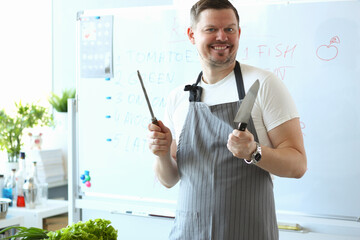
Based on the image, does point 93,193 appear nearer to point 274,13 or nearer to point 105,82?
point 105,82

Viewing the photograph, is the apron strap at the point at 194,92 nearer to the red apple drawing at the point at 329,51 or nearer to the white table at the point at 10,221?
the red apple drawing at the point at 329,51

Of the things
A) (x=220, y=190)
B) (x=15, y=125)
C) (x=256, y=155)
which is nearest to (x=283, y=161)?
(x=256, y=155)

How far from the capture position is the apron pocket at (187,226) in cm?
125

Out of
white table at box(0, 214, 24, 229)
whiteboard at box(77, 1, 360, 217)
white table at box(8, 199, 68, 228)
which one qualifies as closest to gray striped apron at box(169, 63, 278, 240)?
whiteboard at box(77, 1, 360, 217)

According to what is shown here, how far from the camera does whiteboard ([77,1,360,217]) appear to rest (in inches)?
74.8

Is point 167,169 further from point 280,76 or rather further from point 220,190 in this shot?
point 280,76

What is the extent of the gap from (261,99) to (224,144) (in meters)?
0.16

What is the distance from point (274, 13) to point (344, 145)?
2.12 ft

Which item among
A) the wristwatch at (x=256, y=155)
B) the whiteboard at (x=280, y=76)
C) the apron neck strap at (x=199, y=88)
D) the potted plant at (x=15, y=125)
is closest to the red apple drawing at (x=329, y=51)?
the whiteboard at (x=280, y=76)

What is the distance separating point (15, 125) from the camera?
293 centimetres

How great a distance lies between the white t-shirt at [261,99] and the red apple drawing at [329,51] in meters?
0.76

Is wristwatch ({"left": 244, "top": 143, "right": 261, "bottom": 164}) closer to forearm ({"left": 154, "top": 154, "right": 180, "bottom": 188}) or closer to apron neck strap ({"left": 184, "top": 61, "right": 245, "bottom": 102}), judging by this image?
apron neck strap ({"left": 184, "top": 61, "right": 245, "bottom": 102})

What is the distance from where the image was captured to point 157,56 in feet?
7.36

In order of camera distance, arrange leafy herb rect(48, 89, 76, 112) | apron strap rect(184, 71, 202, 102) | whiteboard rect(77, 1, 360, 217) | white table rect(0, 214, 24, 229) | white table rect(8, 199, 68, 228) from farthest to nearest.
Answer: leafy herb rect(48, 89, 76, 112) → white table rect(8, 199, 68, 228) → white table rect(0, 214, 24, 229) → whiteboard rect(77, 1, 360, 217) → apron strap rect(184, 71, 202, 102)
